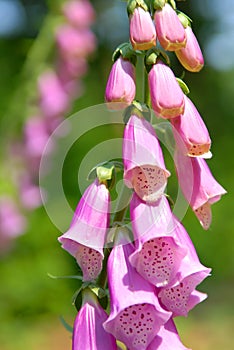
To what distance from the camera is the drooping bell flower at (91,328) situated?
1.37 m

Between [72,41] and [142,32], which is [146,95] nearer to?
[142,32]

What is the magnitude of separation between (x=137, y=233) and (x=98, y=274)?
0.12m

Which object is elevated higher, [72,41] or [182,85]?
[182,85]

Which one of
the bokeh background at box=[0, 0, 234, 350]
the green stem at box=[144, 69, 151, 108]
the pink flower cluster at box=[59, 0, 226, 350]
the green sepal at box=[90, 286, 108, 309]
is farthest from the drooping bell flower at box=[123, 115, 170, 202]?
the bokeh background at box=[0, 0, 234, 350]

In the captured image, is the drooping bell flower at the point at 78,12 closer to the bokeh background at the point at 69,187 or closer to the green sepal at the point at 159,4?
the bokeh background at the point at 69,187

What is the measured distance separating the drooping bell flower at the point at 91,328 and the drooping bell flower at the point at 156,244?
0.47 ft

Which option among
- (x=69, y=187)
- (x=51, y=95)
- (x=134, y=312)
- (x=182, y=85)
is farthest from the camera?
(x=69, y=187)

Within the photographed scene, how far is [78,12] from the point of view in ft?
13.4

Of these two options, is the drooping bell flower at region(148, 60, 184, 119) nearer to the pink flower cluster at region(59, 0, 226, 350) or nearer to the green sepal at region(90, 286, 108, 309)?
the pink flower cluster at region(59, 0, 226, 350)

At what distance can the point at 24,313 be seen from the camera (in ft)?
18.7

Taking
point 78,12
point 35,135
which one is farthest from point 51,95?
point 78,12

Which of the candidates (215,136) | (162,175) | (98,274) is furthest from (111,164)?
(215,136)

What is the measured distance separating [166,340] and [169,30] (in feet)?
2.09

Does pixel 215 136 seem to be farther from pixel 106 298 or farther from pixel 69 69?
pixel 106 298
